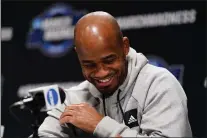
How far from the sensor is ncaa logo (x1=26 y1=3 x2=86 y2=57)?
12.2 ft

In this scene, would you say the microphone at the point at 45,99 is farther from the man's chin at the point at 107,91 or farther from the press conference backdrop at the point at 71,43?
the press conference backdrop at the point at 71,43

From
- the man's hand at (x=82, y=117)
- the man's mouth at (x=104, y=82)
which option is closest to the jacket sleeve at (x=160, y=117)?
the man's hand at (x=82, y=117)

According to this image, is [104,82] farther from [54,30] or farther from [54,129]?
[54,30]

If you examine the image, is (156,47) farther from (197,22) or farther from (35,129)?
(35,129)

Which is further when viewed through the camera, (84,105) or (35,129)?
(35,129)

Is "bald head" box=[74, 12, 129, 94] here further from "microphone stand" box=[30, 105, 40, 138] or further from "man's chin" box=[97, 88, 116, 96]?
"microphone stand" box=[30, 105, 40, 138]

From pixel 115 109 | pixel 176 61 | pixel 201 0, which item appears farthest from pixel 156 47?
pixel 115 109

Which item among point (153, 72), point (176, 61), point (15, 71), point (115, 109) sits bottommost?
point (15, 71)

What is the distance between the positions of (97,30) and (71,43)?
7.03ft

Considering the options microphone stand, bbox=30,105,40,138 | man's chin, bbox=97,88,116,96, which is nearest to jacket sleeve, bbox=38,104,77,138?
microphone stand, bbox=30,105,40,138

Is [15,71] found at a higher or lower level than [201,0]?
lower

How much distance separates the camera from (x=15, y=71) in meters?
3.89

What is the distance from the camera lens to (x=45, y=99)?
1852 millimetres

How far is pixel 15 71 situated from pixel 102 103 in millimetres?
2258
